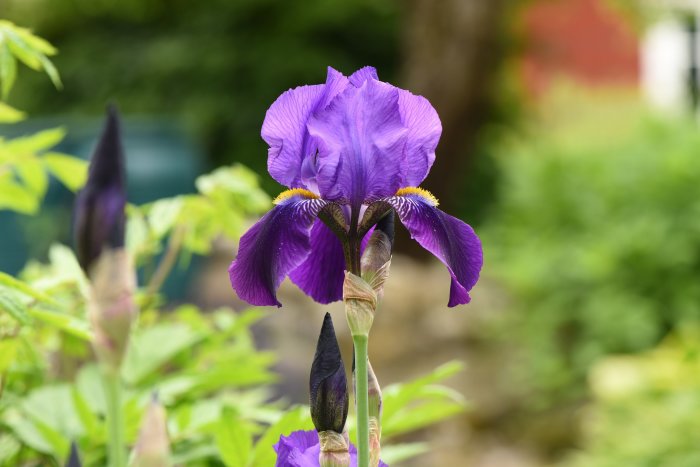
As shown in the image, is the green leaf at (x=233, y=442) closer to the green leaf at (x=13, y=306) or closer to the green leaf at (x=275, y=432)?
the green leaf at (x=275, y=432)

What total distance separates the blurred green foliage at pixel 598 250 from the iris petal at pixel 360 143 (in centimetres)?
557

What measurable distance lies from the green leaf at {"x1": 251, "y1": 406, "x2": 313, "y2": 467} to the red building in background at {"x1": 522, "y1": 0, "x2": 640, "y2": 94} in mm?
11330

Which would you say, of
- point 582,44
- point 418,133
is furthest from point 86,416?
point 582,44

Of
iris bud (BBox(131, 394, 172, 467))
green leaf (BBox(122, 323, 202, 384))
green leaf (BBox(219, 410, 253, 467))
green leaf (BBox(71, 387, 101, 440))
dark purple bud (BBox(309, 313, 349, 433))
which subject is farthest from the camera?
green leaf (BBox(122, 323, 202, 384))

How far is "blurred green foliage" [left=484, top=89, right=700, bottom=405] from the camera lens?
6402mm

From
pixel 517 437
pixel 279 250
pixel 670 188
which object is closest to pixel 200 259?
pixel 517 437

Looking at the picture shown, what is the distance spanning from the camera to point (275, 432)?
1.16 metres

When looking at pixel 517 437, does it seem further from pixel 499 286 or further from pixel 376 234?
pixel 376 234

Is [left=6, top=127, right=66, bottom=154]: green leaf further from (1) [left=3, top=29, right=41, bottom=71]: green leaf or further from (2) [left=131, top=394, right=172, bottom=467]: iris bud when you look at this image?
(2) [left=131, top=394, right=172, bottom=467]: iris bud

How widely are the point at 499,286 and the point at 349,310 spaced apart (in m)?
6.73

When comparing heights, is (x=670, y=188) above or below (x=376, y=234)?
above

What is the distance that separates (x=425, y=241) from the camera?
94 centimetres

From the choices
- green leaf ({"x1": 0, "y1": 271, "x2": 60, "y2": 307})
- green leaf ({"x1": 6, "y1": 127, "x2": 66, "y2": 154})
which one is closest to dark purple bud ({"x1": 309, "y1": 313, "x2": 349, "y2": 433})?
green leaf ({"x1": 0, "y1": 271, "x2": 60, "y2": 307})

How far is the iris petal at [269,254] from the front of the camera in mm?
927
